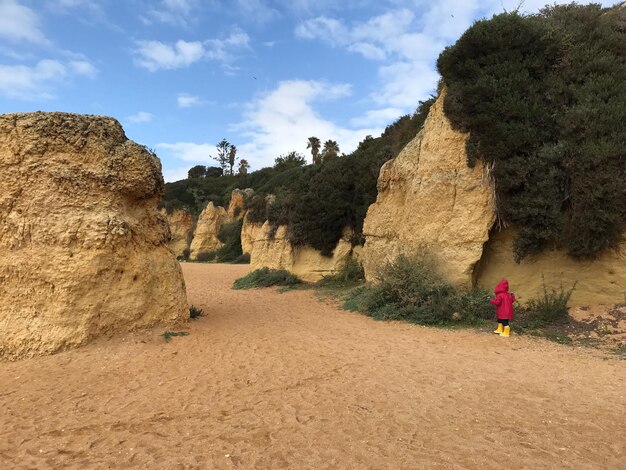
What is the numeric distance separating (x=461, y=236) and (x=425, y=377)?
5416 mm

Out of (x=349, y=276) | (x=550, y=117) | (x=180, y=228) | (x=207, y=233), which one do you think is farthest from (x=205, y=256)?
(x=550, y=117)

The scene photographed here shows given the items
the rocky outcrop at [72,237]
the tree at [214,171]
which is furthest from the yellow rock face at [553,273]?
the tree at [214,171]

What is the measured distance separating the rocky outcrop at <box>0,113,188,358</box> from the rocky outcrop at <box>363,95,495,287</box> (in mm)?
6282

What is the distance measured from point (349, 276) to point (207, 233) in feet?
90.2

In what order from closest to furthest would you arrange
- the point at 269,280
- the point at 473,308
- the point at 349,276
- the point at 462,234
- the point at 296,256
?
the point at 473,308 → the point at 462,234 → the point at 349,276 → the point at 269,280 → the point at 296,256

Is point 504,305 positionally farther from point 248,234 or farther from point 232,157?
point 232,157

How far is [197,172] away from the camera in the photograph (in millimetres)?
76188

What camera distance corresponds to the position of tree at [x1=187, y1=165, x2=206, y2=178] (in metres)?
75.9

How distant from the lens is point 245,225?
31.4 meters

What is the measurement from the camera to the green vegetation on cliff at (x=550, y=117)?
845 centimetres

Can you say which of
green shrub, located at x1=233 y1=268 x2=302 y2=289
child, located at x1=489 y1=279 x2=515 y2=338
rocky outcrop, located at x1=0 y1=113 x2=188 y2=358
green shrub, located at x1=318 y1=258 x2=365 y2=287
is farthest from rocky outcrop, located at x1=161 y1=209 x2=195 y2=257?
child, located at x1=489 y1=279 x2=515 y2=338

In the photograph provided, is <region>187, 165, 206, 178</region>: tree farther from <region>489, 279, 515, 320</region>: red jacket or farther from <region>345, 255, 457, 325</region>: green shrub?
<region>489, 279, 515, 320</region>: red jacket

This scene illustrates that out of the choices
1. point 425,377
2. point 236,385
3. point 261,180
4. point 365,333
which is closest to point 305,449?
point 236,385

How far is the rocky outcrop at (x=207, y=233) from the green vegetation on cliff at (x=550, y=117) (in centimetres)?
3241
